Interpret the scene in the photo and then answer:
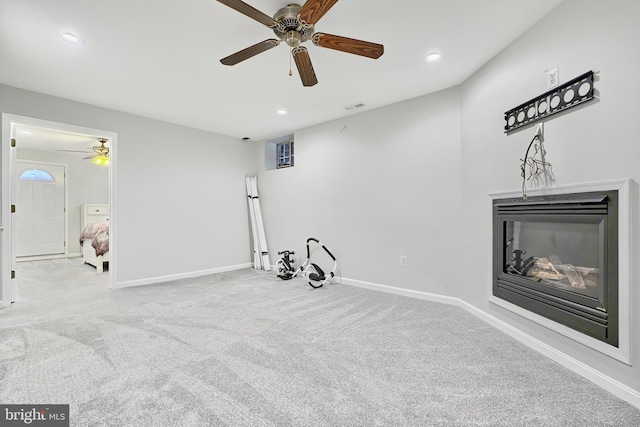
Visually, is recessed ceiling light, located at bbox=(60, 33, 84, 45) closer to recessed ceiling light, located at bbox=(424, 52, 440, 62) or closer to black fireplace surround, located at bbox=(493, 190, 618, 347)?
recessed ceiling light, located at bbox=(424, 52, 440, 62)

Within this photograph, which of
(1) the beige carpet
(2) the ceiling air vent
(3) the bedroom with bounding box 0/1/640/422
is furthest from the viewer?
(2) the ceiling air vent

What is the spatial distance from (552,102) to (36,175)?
30.5ft

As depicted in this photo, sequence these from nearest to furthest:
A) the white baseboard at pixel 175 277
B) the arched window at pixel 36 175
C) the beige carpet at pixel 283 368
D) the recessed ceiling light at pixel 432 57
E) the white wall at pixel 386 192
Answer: the beige carpet at pixel 283 368
the recessed ceiling light at pixel 432 57
the white wall at pixel 386 192
the white baseboard at pixel 175 277
the arched window at pixel 36 175

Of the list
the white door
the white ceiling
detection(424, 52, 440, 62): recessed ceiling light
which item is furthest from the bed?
detection(424, 52, 440, 62): recessed ceiling light

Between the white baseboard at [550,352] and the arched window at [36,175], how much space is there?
27.0 ft

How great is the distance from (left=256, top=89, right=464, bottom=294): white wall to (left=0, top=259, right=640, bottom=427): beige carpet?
66 cm

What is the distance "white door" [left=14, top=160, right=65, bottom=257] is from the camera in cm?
612

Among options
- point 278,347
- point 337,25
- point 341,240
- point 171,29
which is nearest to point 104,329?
point 278,347

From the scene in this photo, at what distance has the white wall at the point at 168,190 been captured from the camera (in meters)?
3.75

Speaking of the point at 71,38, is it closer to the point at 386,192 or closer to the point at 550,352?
the point at 386,192

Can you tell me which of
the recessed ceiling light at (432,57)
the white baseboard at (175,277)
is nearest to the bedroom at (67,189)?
the white baseboard at (175,277)

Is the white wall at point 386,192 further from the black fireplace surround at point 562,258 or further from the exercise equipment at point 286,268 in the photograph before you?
the black fireplace surround at point 562,258

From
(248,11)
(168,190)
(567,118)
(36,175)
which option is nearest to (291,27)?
(248,11)

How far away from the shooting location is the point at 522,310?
2262 mm
